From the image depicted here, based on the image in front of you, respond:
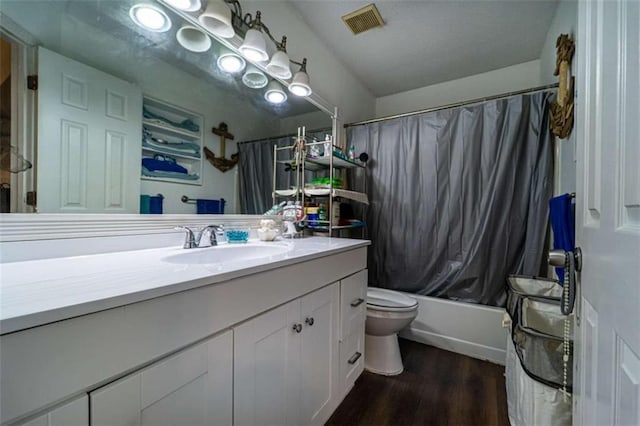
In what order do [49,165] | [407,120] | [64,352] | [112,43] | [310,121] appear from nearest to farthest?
[64,352]
[49,165]
[112,43]
[310,121]
[407,120]

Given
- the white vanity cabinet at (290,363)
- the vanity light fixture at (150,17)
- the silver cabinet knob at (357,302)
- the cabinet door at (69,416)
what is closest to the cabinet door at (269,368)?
the white vanity cabinet at (290,363)

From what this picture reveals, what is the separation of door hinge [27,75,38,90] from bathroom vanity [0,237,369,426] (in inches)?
20.0

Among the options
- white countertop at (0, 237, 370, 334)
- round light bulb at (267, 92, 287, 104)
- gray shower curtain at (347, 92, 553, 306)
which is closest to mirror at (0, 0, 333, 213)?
white countertop at (0, 237, 370, 334)

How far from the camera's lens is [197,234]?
1.12m

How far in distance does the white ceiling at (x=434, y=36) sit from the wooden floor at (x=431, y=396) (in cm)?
231

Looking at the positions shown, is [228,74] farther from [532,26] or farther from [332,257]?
[532,26]

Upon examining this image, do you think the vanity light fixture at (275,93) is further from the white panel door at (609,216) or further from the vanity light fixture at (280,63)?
the white panel door at (609,216)

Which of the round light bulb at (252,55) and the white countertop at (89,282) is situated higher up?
the round light bulb at (252,55)

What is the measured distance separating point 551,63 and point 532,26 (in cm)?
30

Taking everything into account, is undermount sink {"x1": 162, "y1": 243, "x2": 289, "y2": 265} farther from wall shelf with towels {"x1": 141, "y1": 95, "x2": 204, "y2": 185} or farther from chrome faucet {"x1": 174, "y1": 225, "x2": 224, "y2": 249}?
wall shelf with towels {"x1": 141, "y1": 95, "x2": 204, "y2": 185}

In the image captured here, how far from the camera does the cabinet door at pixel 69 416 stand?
1.32ft

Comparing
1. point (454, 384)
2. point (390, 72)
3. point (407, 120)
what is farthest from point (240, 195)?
point (390, 72)

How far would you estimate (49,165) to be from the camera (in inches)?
30.8

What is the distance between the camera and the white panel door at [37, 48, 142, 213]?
780 millimetres
